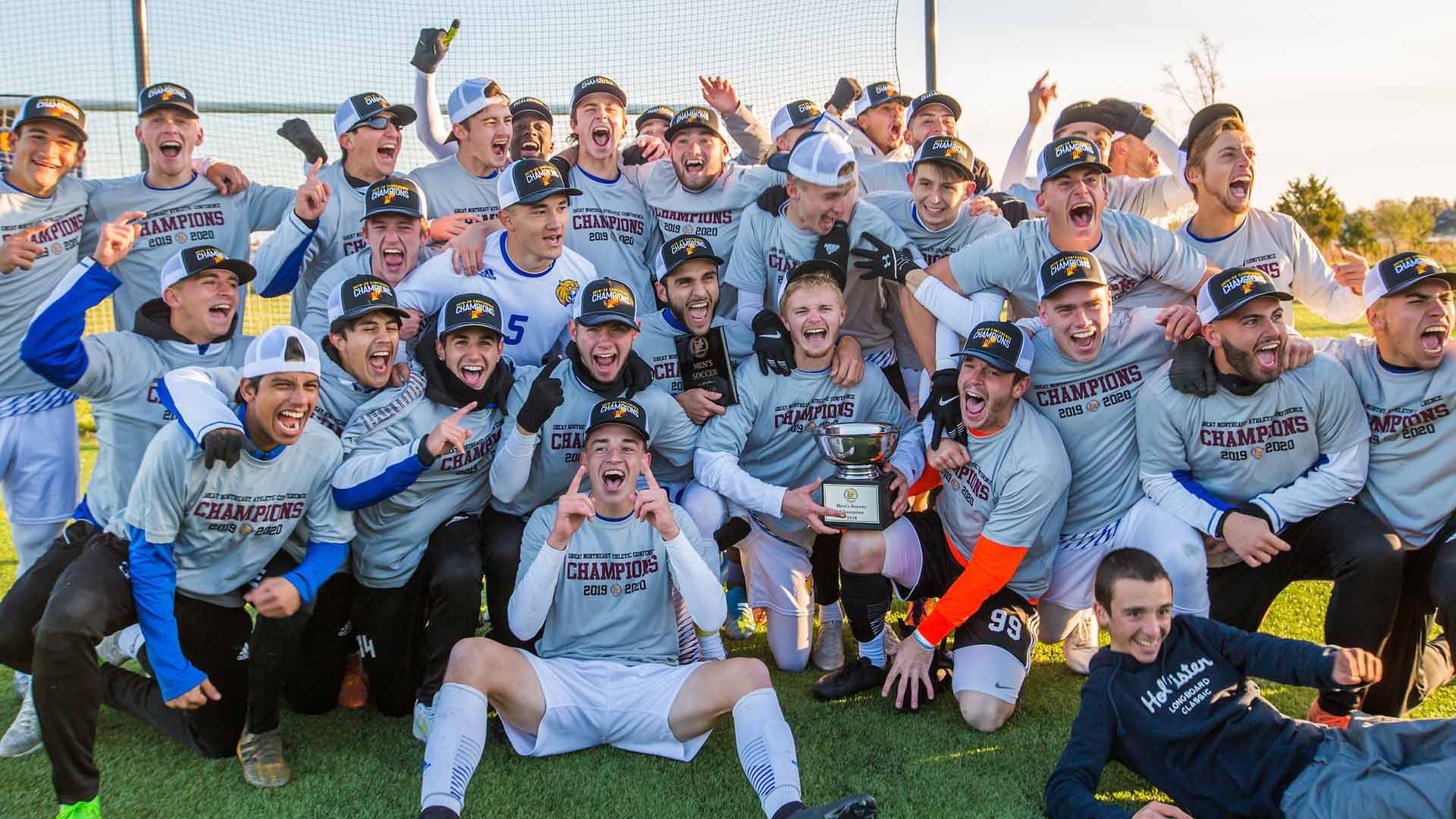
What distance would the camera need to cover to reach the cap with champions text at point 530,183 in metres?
5.45

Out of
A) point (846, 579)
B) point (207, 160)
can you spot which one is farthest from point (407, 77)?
point (846, 579)

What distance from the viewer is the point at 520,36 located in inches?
443

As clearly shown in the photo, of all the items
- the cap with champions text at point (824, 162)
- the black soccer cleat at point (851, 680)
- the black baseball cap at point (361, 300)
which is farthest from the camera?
the cap with champions text at point (824, 162)

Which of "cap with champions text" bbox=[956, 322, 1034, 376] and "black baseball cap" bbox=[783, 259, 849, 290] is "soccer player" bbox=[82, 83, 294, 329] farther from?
"cap with champions text" bbox=[956, 322, 1034, 376]

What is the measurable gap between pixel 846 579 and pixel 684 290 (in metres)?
1.70

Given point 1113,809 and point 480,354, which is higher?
point 480,354

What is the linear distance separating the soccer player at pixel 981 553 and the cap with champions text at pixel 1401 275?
1.44 metres

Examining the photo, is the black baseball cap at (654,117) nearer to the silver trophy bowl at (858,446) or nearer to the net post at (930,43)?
the net post at (930,43)

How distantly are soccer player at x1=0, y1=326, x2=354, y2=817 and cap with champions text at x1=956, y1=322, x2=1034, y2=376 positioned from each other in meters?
2.76

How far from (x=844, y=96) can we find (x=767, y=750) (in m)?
6.80

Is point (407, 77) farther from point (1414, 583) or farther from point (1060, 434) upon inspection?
point (1414, 583)

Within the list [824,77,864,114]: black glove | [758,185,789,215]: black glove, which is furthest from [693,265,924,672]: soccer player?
[824,77,864,114]: black glove

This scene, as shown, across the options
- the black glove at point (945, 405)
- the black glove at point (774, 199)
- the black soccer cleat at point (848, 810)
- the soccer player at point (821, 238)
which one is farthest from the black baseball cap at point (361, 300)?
the black soccer cleat at point (848, 810)

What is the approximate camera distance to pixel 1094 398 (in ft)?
16.0
